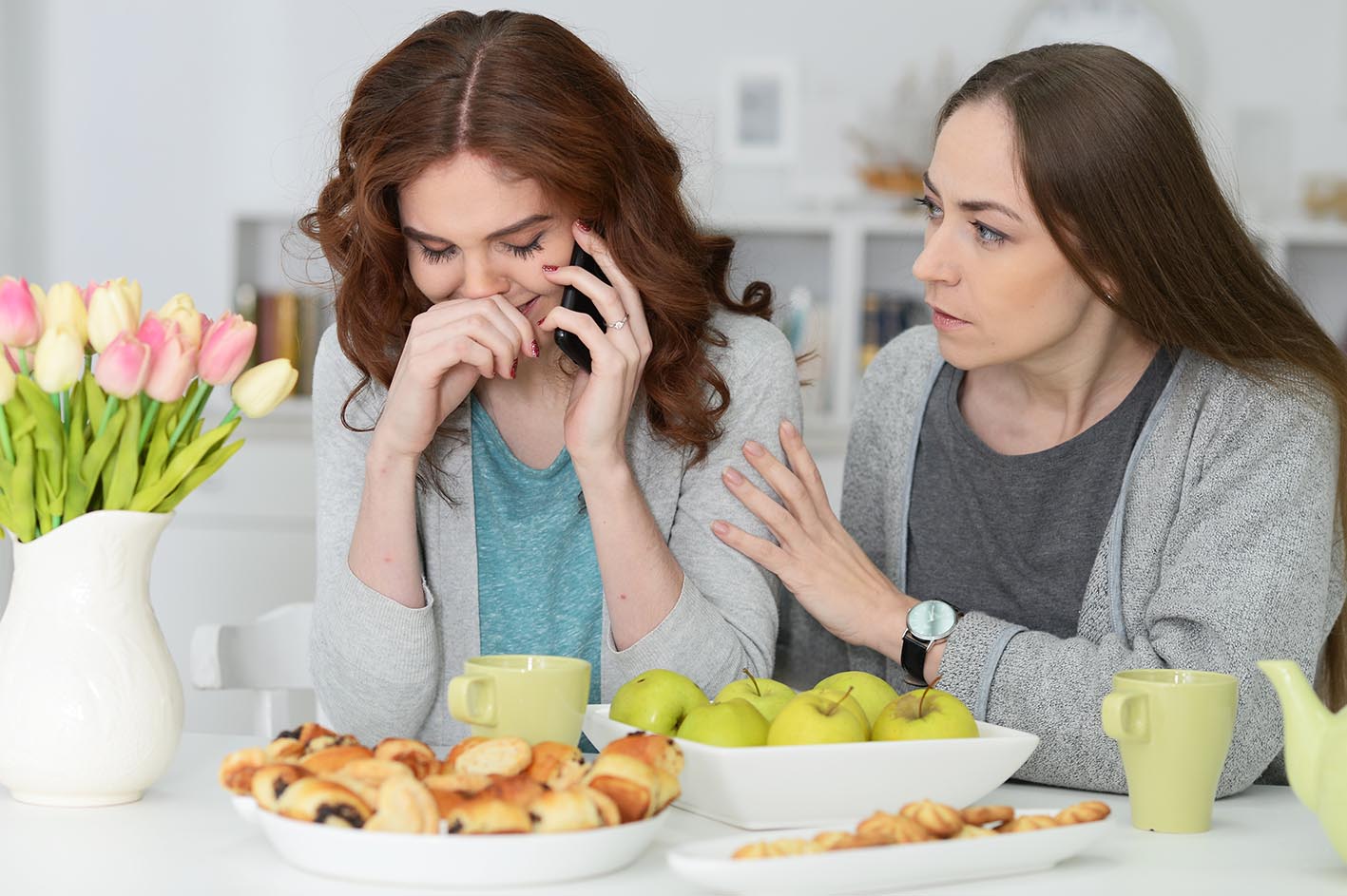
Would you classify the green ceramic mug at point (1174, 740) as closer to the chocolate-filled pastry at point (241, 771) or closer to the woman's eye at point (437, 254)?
the chocolate-filled pastry at point (241, 771)

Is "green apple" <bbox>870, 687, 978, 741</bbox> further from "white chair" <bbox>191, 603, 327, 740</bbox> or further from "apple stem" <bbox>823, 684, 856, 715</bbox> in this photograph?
"white chair" <bbox>191, 603, 327, 740</bbox>

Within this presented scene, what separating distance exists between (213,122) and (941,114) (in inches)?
104

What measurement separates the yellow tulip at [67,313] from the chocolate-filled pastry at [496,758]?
403mm

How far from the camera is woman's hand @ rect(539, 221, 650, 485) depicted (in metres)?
1.43

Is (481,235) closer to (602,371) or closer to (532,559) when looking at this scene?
(602,371)

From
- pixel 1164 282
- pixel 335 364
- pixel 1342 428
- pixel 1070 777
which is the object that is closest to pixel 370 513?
pixel 335 364

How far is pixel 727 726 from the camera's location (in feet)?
3.17

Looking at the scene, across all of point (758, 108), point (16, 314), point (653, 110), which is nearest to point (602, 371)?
point (16, 314)

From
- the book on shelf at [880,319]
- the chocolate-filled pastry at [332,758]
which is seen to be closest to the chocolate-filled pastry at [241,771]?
the chocolate-filled pastry at [332,758]

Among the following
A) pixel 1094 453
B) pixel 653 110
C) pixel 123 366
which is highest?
pixel 653 110

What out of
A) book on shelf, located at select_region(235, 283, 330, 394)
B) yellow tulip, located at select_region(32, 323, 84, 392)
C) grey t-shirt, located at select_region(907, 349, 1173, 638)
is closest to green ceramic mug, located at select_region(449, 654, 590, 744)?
yellow tulip, located at select_region(32, 323, 84, 392)

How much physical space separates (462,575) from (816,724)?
69 centimetres

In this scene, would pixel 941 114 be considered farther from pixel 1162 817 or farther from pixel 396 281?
pixel 1162 817

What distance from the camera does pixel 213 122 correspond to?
376 centimetres
